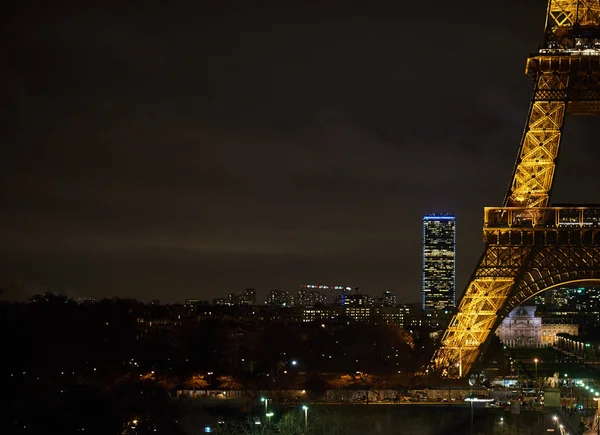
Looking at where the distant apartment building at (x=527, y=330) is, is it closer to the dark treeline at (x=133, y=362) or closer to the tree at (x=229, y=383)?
the dark treeline at (x=133, y=362)

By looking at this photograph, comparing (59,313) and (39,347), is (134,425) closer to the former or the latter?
(39,347)

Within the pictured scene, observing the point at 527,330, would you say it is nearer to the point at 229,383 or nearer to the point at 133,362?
the point at 133,362

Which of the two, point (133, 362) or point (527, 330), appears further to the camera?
point (527, 330)

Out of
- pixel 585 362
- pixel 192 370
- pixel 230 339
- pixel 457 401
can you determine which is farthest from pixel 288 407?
pixel 230 339

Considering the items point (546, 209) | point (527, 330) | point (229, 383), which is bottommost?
point (229, 383)

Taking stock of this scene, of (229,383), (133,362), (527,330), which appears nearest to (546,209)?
(229,383)

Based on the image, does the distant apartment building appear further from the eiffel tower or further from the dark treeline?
the eiffel tower

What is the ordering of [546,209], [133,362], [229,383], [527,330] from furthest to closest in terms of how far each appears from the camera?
[527,330] → [133,362] → [229,383] → [546,209]

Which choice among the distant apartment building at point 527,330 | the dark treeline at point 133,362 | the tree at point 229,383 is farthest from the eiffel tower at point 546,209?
the distant apartment building at point 527,330
